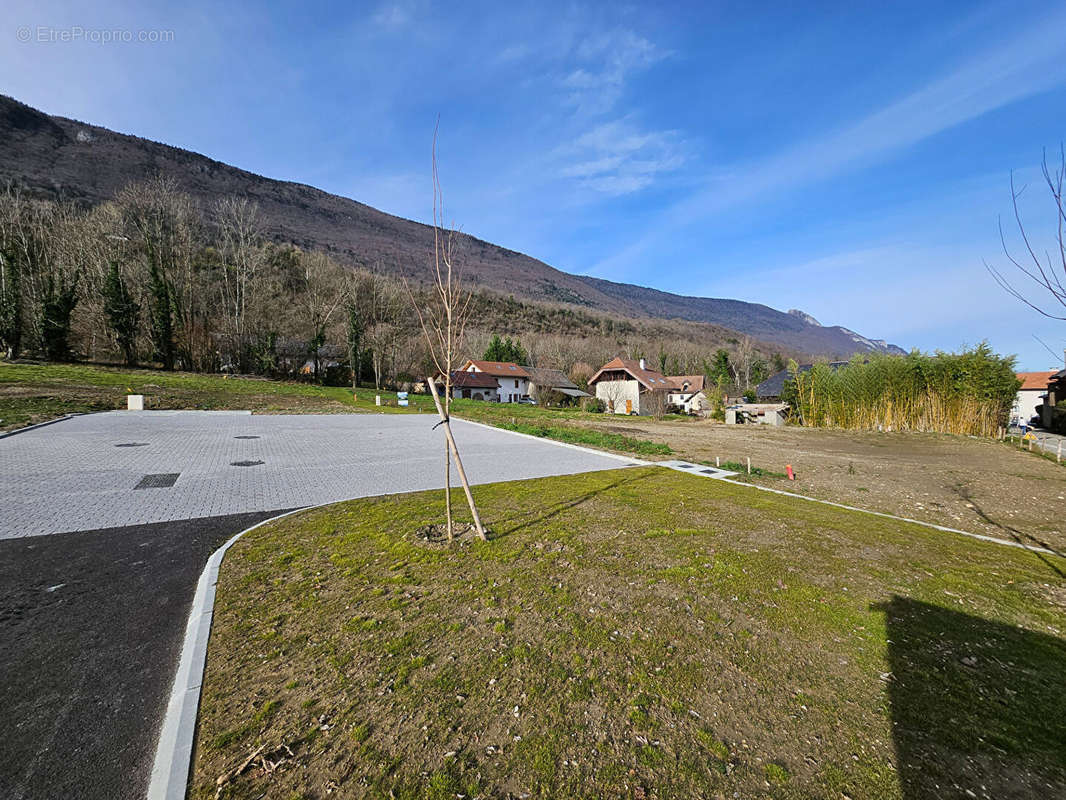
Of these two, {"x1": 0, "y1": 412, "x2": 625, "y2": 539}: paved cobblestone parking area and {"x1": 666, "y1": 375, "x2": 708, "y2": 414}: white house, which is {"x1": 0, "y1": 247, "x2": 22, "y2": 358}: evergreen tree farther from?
{"x1": 666, "y1": 375, "x2": 708, "y2": 414}: white house

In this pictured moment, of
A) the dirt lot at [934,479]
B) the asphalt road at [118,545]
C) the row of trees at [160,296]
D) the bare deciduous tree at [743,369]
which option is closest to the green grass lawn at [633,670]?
the asphalt road at [118,545]

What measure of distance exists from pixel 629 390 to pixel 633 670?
39.9m

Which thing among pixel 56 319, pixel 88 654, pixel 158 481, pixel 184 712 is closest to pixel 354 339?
pixel 56 319

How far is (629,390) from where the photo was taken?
41250 millimetres

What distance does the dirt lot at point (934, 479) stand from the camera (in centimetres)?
606

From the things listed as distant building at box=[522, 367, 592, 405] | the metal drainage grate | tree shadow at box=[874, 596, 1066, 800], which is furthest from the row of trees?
tree shadow at box=[874, 596, 1066, 800]

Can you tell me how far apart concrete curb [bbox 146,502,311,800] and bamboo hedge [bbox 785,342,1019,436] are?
2532cm

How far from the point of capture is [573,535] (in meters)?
4.84

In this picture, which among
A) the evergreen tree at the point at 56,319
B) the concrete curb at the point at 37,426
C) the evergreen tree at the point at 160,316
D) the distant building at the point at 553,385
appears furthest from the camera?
the distant building at the point at 553,385

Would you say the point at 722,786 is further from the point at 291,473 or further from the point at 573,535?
the point at 291,473

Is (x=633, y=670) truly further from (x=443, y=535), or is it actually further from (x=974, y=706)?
(x=443, y=535)

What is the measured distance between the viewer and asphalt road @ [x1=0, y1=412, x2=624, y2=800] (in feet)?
6.68

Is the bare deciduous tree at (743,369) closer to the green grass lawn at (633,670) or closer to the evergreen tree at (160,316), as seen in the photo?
the green grass lawn at (633,670)

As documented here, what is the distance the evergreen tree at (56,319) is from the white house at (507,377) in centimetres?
3613
